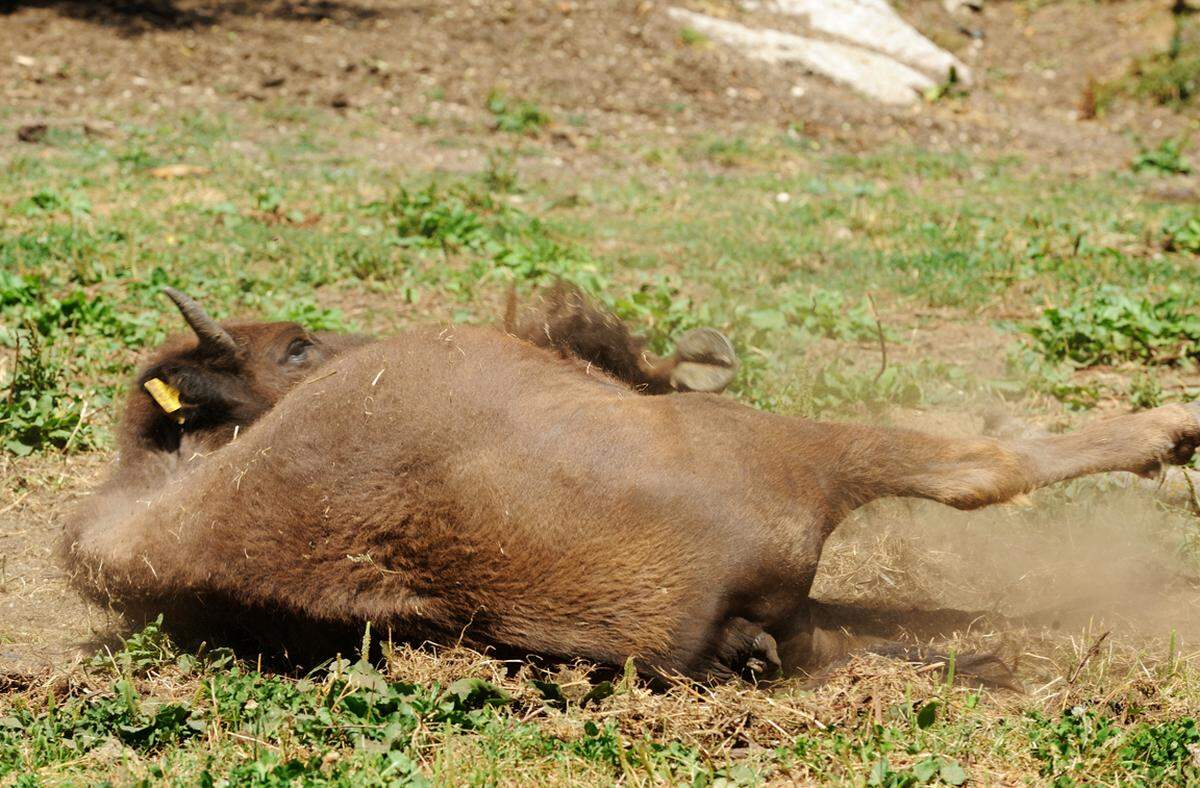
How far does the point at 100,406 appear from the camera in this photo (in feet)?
18.5

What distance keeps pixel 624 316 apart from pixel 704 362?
6.37 ft

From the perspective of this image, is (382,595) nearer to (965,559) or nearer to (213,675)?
(213,675)

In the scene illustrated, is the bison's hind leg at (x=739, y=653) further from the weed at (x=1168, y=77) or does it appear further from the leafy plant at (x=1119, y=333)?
the weed at (x=1168, y=77)

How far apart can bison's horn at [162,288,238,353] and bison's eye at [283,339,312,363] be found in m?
0.24

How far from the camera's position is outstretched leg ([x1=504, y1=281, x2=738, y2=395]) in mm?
4340

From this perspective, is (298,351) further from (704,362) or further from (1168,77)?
(1168,77)

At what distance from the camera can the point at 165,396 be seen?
4.09 meters

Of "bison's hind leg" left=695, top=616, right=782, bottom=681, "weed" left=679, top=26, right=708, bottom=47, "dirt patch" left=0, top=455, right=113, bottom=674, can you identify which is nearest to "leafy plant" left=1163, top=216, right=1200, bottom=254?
"bison's hind leg" left=695, top=616, right=782, bottom=681

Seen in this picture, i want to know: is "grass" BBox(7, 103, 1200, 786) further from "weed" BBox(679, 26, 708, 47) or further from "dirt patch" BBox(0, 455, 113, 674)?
"weed" BBox(679, 26, 708, 47)

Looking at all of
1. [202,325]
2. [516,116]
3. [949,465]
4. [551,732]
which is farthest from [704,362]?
[516,116]

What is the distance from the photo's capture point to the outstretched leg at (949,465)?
3629 millimetres

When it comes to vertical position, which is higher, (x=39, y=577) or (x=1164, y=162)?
(x=1164, y=162)

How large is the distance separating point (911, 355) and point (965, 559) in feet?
6.47

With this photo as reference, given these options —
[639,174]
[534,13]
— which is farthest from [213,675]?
[534,13]
